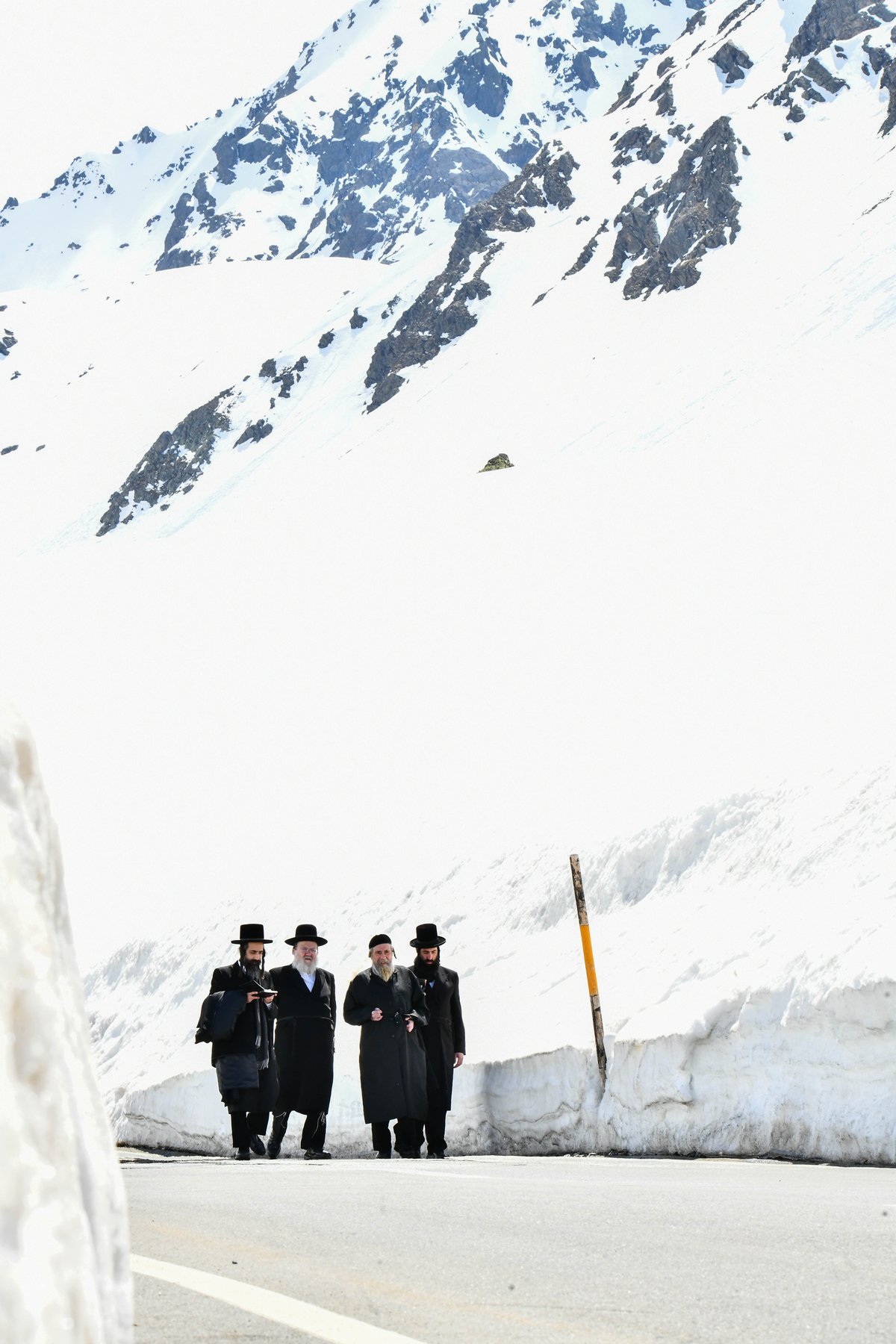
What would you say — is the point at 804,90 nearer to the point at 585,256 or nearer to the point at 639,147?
the point at 639,147

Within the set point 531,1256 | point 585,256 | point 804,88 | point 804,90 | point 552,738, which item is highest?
point 804,88

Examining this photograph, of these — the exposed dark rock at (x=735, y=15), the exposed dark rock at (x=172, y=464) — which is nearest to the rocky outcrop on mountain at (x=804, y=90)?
the exposed dark rock at (x=735, y=15)

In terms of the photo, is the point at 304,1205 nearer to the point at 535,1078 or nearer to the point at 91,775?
the point at 535,1078

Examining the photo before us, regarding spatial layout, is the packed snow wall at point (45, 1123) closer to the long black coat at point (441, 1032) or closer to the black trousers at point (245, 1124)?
the long black coat at point (441, 1032)

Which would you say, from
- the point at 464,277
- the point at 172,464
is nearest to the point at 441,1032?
the point at 172,464

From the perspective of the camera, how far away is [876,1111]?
813 centimetres

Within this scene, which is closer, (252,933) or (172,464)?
(252,933)

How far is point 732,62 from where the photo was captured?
120625 mm

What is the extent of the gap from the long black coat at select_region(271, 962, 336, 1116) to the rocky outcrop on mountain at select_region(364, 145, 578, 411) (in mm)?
85404

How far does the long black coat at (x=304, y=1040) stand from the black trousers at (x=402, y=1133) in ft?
1.58

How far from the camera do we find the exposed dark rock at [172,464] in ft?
345

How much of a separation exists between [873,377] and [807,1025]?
1210 inches

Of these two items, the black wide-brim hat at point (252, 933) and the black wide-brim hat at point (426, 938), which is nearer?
the black wide-brim hat at point (252, 933)

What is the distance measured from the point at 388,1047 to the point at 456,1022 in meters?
0.71
